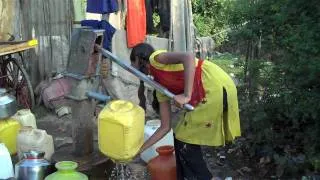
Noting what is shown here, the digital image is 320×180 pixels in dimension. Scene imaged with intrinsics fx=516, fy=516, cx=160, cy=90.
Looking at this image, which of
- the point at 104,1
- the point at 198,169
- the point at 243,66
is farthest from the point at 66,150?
the point at 104,1

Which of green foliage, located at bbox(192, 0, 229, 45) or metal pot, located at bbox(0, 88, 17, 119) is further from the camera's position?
green foliage, located at bbox(192, 0, 229, 45)

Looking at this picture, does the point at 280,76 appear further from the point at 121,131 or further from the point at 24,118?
the point at 24,118

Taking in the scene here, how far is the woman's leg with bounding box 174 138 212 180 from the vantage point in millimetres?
4062

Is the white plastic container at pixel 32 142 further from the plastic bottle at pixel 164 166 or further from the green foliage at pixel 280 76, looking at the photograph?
the green foliage at pixel 280 76

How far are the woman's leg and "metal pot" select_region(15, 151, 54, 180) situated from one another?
113cm

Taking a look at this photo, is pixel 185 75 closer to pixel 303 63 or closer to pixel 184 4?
pixel 303 63

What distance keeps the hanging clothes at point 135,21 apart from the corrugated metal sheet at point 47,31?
88 cm

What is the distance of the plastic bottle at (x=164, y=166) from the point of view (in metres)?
4.43

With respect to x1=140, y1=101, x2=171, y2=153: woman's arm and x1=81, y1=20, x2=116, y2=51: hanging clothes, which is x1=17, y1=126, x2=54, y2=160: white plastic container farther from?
x1=81, y1=20, x2=116, y2=51: hanging clothes

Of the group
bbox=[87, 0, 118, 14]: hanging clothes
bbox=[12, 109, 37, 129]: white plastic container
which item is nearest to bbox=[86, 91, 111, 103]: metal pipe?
bbox=[12, 109, 37, 129]: white plastic container

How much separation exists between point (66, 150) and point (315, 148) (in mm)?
2344

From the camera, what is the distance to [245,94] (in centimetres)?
564

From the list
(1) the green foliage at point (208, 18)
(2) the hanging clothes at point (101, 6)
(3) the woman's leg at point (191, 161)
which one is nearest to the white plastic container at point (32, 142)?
(3) the woman's leg at point (191, 161)

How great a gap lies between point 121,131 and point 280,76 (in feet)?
6.81
